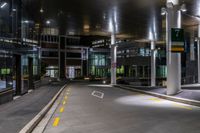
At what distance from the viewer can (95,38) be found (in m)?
105

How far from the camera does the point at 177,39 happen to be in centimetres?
2145

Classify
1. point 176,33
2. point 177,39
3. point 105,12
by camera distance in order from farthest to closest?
1. point 105,12
2. point 177,39
3. point 176,33

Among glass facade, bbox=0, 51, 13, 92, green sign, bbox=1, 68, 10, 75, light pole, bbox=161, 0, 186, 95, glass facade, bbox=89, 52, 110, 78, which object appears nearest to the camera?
glass facade, bbox=0, 51, 13, 92

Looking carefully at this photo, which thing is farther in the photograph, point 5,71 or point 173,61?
point 173,61

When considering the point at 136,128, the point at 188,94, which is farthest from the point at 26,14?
the point at 136,128

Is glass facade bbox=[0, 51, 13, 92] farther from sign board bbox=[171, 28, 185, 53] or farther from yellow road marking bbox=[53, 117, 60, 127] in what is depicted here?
sign board bbox=[171, 28, 185, 53]

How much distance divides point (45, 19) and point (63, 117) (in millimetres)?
19463

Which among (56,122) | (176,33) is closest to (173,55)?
(176,33)

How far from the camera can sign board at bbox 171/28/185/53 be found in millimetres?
21281

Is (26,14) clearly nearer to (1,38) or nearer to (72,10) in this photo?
(72,10)

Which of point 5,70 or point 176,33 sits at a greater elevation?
point 176,33

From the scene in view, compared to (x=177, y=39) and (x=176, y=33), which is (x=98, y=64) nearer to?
(x=177, y=39)

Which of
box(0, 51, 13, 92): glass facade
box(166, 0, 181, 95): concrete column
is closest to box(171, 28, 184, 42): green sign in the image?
box(166, 0, 181, 95): concrete column

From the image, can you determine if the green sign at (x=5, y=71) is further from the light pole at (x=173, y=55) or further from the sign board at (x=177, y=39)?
the sign board at (x=177, y=39)
